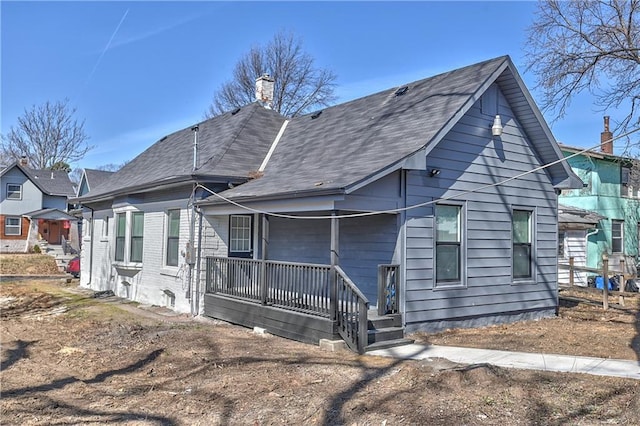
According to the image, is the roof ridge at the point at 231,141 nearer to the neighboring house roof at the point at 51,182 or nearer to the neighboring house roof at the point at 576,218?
the neighboring house roof at the point at 576,218

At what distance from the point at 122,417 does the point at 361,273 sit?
5.85 metres

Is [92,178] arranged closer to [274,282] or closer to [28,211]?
[28,211]

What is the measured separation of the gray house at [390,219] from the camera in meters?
8.78

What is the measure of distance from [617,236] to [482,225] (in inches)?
693

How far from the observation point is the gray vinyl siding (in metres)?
9.36

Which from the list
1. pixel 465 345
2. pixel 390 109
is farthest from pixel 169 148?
pixel 465 345

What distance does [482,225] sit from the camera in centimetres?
1045

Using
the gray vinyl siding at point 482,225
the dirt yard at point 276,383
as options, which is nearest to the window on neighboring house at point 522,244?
the gray vinyl siding at point 482,225

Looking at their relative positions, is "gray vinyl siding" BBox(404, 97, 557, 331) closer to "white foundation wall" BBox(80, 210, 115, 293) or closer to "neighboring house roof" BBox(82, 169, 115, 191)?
"white foundation wall" BBox(80, 210, 115, 293)

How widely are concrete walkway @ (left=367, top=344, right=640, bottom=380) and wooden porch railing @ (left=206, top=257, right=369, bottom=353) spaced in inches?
24.3

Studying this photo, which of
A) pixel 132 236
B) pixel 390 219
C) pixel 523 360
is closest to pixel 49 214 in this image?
pixel 132 236

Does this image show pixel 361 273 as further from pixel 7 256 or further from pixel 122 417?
pixel 7 256

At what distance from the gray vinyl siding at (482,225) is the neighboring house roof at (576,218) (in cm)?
900

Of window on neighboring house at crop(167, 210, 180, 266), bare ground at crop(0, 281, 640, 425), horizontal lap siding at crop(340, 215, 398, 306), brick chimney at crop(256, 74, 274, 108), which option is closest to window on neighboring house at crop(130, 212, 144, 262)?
window on neighboring house at crop(167, 210, 180, 266)
